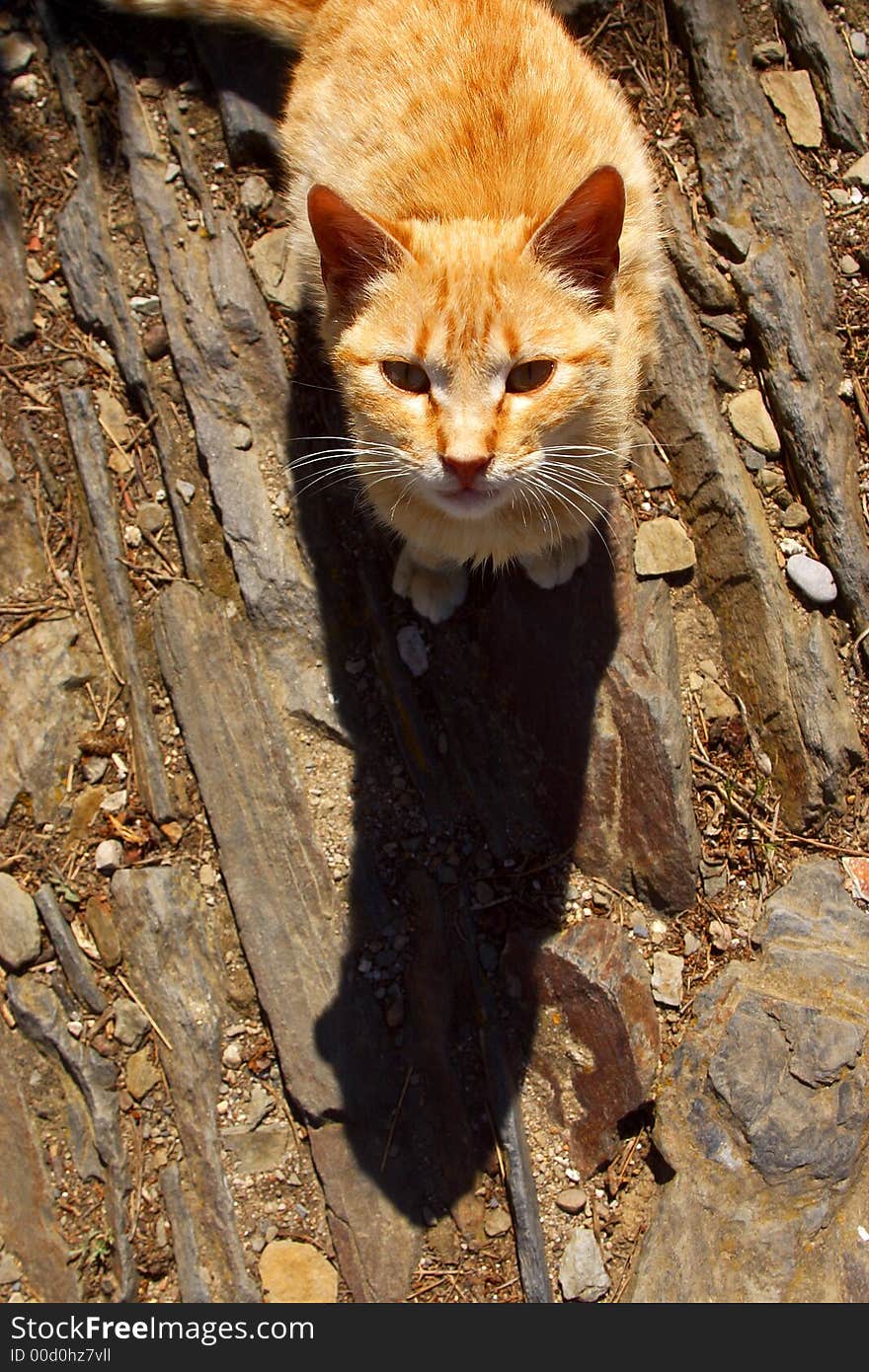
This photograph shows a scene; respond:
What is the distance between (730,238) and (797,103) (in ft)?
2.49

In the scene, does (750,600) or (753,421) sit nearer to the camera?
(750,600)

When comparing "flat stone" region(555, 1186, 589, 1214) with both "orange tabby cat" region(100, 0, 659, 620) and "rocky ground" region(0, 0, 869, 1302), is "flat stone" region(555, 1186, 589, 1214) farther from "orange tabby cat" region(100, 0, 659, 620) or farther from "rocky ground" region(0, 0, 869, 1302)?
"orange tabby cat" region(100, 0, 659, 620)

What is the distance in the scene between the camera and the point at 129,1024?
3344 millimetres

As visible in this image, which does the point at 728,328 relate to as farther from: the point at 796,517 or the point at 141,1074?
the point at 141,1074

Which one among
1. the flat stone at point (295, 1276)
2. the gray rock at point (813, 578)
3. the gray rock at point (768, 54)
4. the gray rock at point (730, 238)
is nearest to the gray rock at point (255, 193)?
the gray rock at point (730, 238)

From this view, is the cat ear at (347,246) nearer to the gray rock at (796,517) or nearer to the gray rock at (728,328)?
the gray rock at (728,328)

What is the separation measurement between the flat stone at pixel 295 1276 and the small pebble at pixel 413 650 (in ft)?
6.73

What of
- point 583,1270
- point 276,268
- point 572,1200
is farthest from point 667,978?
point 276,268

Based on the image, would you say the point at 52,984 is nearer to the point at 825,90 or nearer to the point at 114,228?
the point at 114,228

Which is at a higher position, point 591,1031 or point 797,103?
point 797,103

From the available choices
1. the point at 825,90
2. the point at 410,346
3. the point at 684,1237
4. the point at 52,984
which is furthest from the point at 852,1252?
the point at 825,90

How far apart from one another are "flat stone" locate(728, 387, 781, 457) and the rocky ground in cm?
1

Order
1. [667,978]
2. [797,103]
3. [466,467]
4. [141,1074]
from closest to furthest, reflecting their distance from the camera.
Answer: [466,467] < [141,1074] < [667,978] < [797,103]

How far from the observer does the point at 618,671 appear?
3512mm
